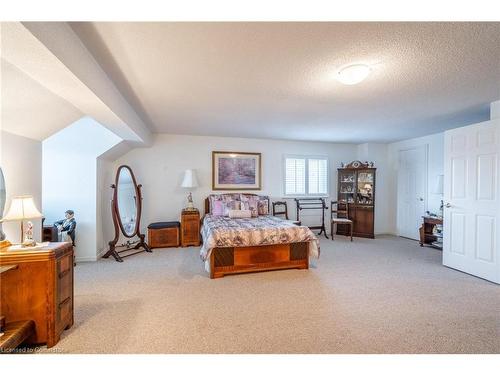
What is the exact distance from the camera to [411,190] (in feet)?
17.8

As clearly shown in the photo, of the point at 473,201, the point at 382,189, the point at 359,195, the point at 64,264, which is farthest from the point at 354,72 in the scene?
the point at 382,189

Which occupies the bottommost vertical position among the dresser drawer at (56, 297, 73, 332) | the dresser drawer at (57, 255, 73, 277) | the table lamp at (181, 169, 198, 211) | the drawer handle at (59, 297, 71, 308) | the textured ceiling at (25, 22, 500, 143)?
the dresser drawer at (56, 297, 73, 332)

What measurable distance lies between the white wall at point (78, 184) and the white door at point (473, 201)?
5.30m

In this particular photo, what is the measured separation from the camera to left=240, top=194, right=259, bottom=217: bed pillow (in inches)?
189

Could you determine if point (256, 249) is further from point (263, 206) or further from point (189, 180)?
point (189, 180)

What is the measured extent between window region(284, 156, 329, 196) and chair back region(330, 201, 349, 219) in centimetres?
40

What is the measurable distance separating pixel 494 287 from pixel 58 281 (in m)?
4.65

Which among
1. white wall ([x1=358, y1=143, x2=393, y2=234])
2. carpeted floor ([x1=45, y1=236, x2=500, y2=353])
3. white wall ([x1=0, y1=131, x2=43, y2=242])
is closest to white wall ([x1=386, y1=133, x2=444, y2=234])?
white wall ([x1=358, y1=143, x2=393, y2=234])

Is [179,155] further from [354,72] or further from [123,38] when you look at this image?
[354,72]

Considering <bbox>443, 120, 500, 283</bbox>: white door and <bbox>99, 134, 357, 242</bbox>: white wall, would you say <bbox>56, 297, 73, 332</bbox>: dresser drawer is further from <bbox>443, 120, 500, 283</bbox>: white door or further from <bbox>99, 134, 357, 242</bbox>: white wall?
<bbox>443, 120, 500, 283</bbox>: white door

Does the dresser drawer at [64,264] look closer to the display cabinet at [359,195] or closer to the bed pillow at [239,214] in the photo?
the bed pillow at [239,214]

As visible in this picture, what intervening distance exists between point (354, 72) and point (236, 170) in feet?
11.9

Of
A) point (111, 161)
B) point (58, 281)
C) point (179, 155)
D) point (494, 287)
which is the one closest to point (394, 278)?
point (494, 287)

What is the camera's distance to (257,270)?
10.7 ft
